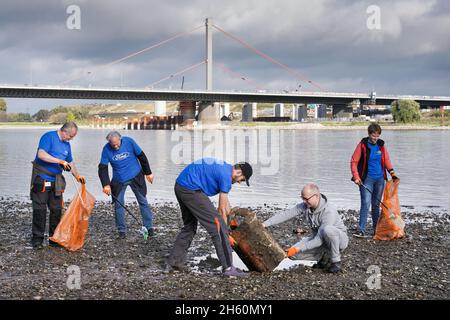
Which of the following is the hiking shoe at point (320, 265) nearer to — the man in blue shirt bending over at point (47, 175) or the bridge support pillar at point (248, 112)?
the man in blue shirt bending over at point (47, 175)

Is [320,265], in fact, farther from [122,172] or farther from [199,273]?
[122,172]

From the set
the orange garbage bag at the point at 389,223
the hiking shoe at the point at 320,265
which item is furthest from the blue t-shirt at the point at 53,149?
the orange garbage bag at the point at 389,223

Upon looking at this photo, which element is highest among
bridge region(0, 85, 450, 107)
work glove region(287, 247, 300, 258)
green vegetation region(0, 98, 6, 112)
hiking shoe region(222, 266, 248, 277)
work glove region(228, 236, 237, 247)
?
green vegetation region(0, 98, 6, 112)

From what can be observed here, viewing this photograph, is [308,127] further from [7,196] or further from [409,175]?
[7,196]

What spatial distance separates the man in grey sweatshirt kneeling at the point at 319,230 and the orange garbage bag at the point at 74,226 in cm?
258

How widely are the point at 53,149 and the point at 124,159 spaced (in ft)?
3.46

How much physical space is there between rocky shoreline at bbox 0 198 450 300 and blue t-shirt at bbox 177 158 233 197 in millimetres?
937

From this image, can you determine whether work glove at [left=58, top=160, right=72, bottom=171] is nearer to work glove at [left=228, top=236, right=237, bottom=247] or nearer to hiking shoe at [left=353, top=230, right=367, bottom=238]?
work glove at [left=228, top=236, right=237, bottom=247]

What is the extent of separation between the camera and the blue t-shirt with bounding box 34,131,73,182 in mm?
7563

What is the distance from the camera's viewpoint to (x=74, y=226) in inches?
298

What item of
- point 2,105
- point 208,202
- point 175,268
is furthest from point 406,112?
point 2,105

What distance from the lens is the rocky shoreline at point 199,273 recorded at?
5535mm

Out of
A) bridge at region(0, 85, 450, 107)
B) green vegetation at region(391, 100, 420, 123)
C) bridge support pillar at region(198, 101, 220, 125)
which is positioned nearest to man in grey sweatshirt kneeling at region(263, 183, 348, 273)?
bridge at region(0, 85, 450, 107)
